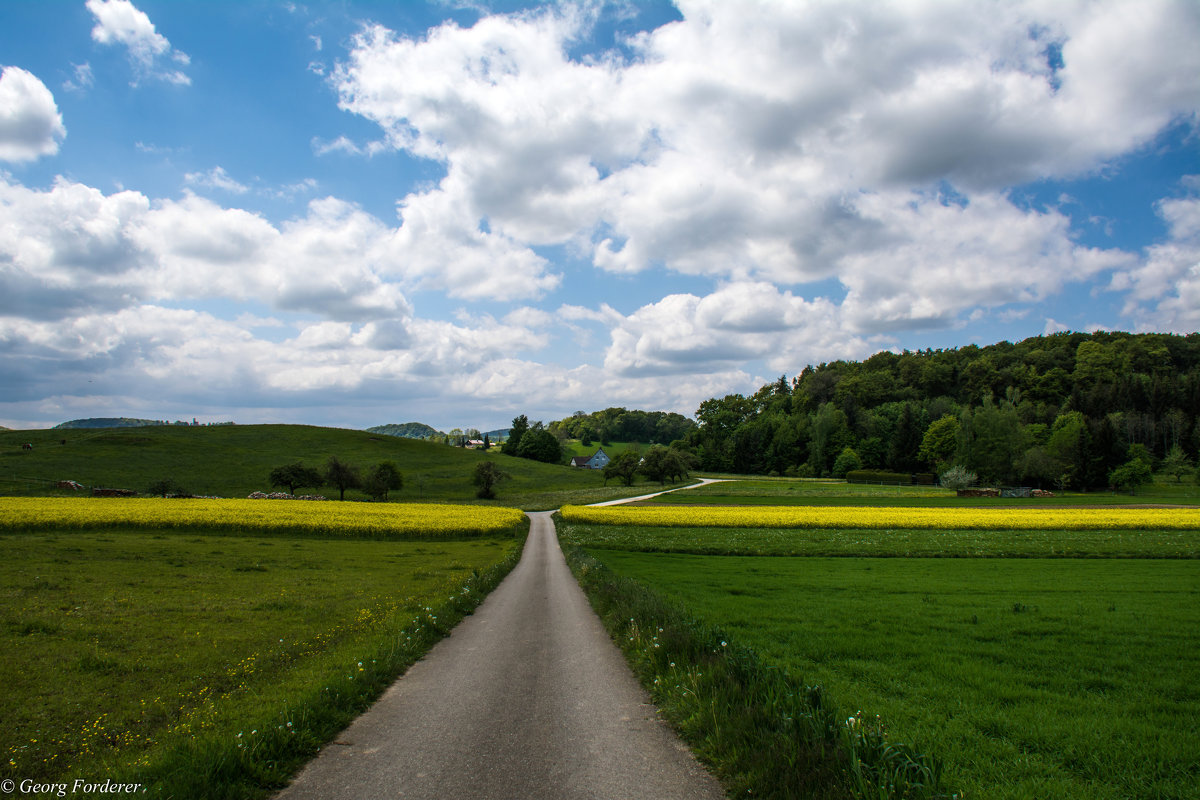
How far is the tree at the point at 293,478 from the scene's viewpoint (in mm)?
70688

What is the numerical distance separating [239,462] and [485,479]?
41052 mm

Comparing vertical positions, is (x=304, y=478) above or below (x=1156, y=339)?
below

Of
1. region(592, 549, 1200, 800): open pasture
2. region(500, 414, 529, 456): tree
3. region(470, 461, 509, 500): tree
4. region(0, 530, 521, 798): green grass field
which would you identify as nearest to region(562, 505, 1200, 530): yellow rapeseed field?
region(592, 549, 1200, 800): open pasture

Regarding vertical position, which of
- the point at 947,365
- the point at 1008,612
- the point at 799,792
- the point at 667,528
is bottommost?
the point at 667,528

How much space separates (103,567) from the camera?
1878cm

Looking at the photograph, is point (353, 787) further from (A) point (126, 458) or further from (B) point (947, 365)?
(B) point (947, 365)

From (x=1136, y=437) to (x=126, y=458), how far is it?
173660mm

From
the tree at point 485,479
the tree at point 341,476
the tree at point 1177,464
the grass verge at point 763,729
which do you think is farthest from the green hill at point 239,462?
the tree at point 1177,464

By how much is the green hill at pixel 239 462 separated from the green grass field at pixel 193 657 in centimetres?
5670

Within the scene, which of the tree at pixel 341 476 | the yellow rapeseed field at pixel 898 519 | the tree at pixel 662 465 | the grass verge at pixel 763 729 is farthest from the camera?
the tree at pixel 662 465

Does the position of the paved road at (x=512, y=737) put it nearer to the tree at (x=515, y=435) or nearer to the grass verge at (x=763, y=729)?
the grass verge at (x=763, y=729)

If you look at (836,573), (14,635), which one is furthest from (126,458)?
(836,573)

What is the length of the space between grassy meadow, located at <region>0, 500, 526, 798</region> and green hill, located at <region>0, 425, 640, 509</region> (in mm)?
55882

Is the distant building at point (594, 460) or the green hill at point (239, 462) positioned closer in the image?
the green hill at point (239, 462)
